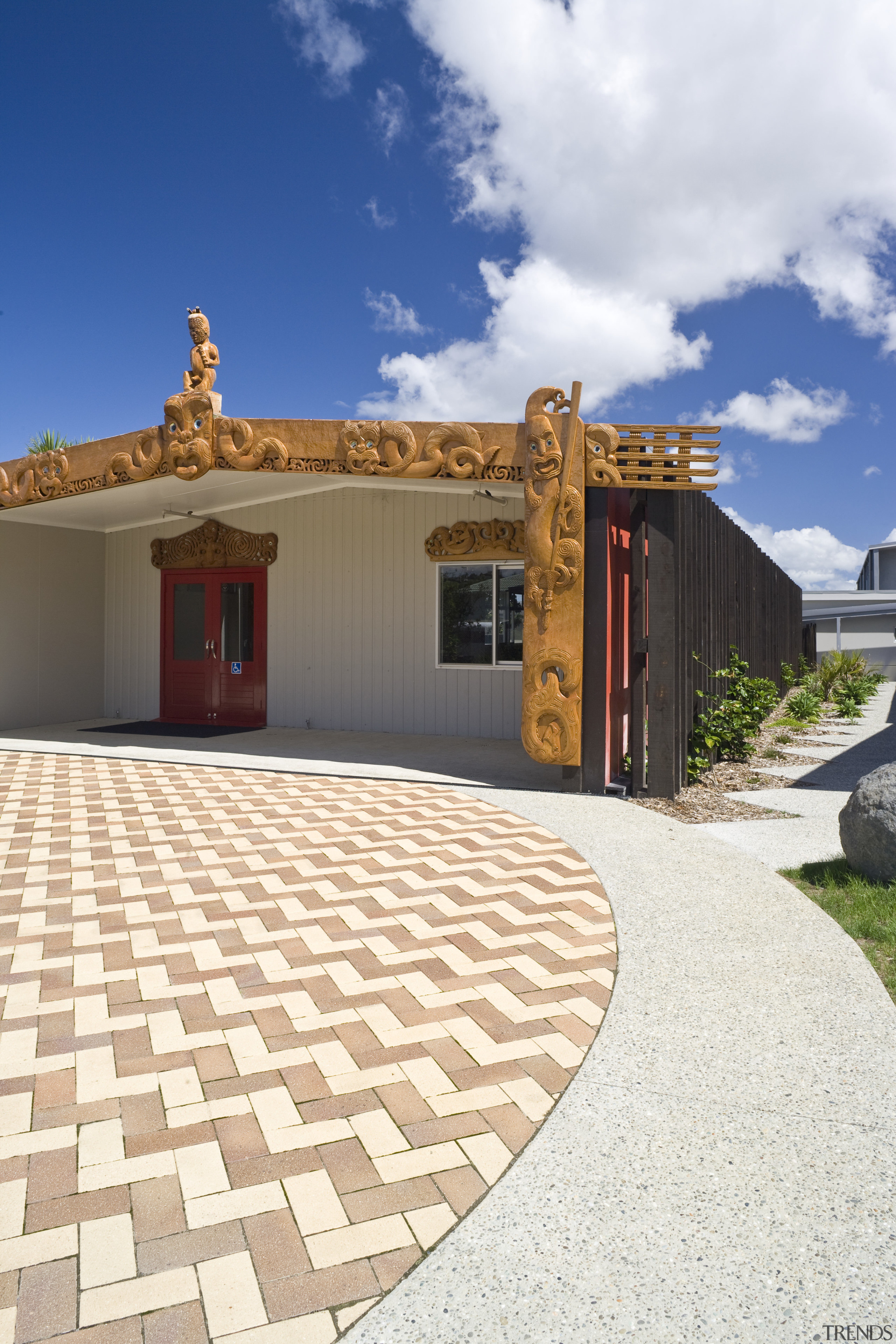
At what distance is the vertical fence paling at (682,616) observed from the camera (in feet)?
22.1

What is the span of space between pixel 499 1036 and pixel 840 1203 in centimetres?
112

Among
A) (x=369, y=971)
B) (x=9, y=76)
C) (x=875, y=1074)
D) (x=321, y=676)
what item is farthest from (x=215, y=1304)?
(x=9, y=76)

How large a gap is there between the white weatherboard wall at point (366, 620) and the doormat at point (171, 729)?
0.74 m

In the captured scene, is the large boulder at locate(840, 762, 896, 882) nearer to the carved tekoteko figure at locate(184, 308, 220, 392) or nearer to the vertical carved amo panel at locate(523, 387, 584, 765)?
the vertical carved amo panel at locate(523, 387, 584, 765)

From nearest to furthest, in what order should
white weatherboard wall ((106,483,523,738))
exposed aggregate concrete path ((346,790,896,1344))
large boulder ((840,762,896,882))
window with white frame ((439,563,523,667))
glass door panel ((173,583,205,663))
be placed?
exposed aggregate concrete path ((346,790,896,1344))
large boulder ((840,762,896,882))
window with white frame ((439,563,523,667))
white weatherboard wall ((106,483,523,738))
glass door panel ((173,583,205,663))

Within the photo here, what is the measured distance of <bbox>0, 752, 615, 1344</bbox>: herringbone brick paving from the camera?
1.71 metres

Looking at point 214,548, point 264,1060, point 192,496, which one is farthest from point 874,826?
point 214,548

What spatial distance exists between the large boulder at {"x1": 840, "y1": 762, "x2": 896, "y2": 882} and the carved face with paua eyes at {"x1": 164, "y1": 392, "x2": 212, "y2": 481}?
6.73 meters

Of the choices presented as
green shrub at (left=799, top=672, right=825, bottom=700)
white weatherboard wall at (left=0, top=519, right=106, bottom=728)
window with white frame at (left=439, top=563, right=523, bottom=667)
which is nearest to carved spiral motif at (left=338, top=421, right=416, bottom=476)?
window with white frame at (left=439, top=563, right=523, bottom=667)

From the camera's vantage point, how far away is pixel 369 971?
327 centimetres

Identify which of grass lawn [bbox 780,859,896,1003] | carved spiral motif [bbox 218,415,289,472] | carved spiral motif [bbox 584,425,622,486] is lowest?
grass lawn [bbox 780,859,896,1003]

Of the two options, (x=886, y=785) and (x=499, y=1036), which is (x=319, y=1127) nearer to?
(x=499, y=1036)

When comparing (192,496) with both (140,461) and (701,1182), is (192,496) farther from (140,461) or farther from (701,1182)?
(701,1182)

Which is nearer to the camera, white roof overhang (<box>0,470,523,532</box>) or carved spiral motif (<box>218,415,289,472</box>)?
carved spiral motif (<box>218,415,289,472</box>)
